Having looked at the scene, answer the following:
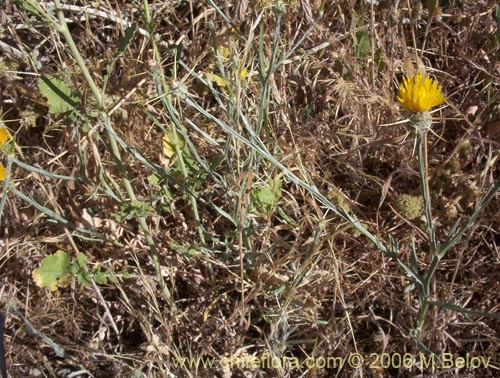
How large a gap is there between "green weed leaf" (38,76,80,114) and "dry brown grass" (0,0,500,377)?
0.06 m

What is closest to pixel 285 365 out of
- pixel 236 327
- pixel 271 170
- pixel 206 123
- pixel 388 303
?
pixel 236 327

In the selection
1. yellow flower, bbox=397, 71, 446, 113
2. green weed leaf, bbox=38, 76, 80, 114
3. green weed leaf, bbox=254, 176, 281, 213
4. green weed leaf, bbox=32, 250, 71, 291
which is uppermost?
yellow flower, bbox=397, 71, 446, 113

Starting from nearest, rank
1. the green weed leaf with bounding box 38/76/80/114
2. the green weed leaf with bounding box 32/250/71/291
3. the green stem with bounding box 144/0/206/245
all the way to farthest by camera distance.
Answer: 1. the green stem with bounding box 144/0/206/245
2. the green weed leaf with bounding box 38/76/80/114
3. the green weed leaf with bounding box 32/250/71/291

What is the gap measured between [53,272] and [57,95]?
1.36ft

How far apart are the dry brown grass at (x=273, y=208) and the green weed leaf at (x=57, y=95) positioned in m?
0.06

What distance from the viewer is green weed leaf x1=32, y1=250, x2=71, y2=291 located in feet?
4.48

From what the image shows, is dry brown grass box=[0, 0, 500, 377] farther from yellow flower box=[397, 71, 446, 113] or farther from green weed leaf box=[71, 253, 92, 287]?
yellow flower box=[397, 71, 446, 113]

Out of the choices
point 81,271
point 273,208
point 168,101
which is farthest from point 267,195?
point 81,271

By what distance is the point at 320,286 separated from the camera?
4.59 ft

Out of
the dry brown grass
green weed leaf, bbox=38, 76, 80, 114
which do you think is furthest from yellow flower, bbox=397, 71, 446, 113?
green weed leaf, bbox=38, 76, 80, 114

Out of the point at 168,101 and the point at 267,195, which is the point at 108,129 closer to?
the point at 168,101

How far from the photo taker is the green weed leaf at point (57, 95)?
1.24 meters

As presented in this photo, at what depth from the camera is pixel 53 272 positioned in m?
1.38

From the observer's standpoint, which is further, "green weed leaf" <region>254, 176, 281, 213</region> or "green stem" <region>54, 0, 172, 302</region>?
"green weed leaf" <region>254, 176, 281, 213</region>
